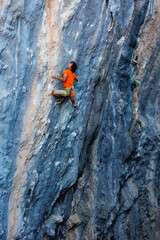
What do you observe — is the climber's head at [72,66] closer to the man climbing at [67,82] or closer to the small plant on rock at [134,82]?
the man climbing at [67,82]

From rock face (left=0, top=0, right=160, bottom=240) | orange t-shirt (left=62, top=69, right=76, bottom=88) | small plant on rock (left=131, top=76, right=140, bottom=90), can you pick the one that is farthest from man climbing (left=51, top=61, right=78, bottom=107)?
small plant on rock (left=131, top=76, right=140, bottom=90)

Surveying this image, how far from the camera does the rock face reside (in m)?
4.46

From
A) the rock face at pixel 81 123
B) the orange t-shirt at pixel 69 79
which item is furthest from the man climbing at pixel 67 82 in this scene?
the rock face at pixel 81 123

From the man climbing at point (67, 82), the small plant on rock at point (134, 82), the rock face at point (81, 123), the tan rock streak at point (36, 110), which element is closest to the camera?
the rock face at point (81, 123)

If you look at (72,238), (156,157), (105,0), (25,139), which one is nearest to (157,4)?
(105,0)

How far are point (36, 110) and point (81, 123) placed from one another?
138cm

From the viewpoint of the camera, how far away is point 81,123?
580cm

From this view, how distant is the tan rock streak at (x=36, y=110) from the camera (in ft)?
15.3

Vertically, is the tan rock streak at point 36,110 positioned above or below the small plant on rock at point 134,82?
above

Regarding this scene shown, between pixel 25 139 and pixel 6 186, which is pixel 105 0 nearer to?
pixel 25 139

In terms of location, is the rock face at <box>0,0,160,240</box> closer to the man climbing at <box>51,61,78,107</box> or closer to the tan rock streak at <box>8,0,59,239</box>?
the tan rock streak at <box>8,0,59,239</box>

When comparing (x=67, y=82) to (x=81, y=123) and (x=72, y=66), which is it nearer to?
(x=72, y=66)

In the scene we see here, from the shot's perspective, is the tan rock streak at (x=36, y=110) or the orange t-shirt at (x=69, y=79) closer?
the tan rock streak at (x=36, y=110)

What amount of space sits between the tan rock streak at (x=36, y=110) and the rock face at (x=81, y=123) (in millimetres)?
19
